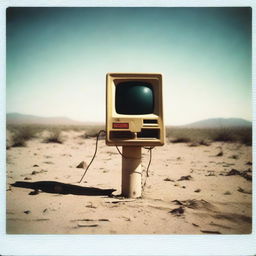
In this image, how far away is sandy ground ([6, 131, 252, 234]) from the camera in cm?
272

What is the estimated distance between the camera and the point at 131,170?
3.25 meters

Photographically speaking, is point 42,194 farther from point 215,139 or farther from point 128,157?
point 215,139

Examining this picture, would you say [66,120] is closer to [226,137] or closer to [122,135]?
[226,137]

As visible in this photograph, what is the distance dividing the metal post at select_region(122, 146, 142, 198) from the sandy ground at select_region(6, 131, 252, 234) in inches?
5.3

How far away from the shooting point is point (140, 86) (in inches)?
123

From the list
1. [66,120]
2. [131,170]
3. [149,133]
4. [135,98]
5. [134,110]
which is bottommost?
[131,170]

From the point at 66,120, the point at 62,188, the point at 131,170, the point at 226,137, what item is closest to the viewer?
the point at 131,170

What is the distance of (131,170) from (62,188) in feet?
3.48

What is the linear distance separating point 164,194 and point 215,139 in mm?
7174

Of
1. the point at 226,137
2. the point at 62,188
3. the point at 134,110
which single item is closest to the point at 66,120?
the point at 226,137

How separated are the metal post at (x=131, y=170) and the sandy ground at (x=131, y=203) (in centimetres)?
14

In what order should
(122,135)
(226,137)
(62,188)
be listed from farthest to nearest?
(226,137)
(62,188)
(122,135)
